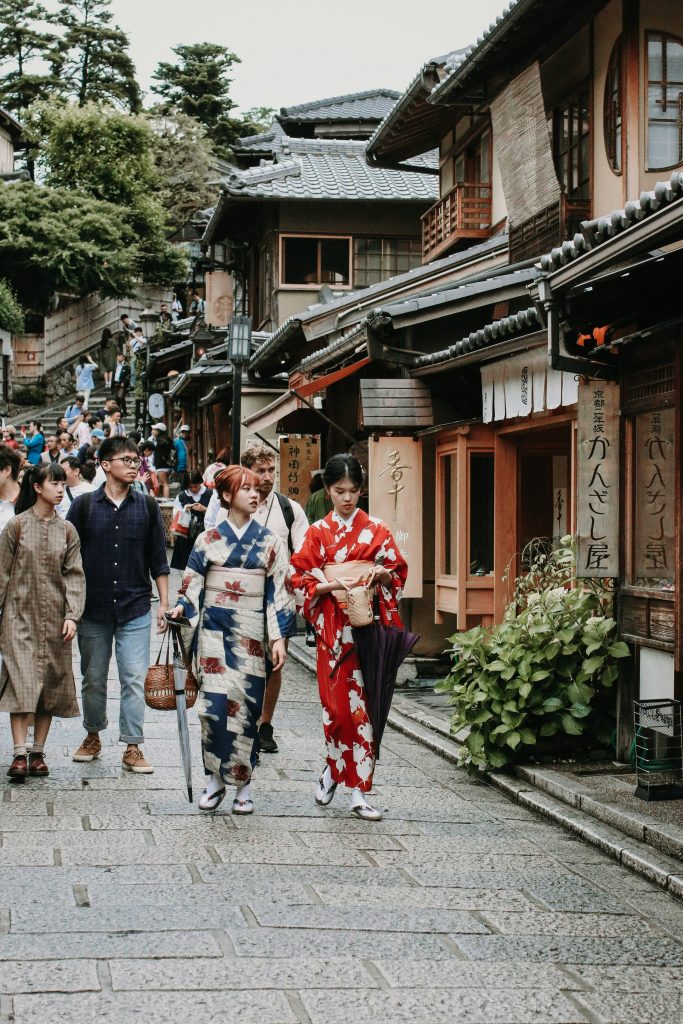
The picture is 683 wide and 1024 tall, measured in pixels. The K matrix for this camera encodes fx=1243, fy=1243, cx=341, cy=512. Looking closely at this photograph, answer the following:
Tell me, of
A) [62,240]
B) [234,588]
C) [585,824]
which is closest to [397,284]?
[234,588]

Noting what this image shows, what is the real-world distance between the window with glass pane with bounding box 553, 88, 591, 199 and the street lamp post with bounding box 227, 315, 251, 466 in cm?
788

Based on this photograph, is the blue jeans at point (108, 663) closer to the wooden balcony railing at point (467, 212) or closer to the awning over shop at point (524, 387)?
the awning over shop at point (524, 387)

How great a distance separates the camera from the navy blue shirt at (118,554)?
9023 millimetres

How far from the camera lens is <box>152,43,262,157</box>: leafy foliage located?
5744 centimetres

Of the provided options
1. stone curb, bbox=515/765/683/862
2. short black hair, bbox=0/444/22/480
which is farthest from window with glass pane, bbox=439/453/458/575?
short black hair, bbox=0/444/22/480

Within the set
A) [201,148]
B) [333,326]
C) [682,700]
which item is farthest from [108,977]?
[201,148]

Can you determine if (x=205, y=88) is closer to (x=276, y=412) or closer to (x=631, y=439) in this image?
(x=276, y=412)

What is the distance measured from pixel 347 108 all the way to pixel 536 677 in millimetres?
29589

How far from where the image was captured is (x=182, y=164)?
53562 mm

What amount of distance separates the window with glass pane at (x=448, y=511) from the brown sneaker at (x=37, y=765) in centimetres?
669

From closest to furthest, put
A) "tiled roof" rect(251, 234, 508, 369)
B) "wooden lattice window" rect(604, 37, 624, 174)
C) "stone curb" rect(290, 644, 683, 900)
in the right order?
"stone curb" rect(290, 644, 683, 900) → "wooden lattice window" rect(604, 37, 624, 174) → "tiled roof" rect(251, 234, 508, 369)

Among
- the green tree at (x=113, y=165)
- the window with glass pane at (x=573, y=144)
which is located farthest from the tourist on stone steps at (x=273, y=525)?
the green tree at (x=113, y=165)

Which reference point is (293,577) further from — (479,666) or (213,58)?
(213,58)

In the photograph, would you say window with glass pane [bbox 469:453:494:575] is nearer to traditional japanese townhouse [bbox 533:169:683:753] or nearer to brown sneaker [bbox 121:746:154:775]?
traditional japanese townhouse [bbox 533:169:683:753]
